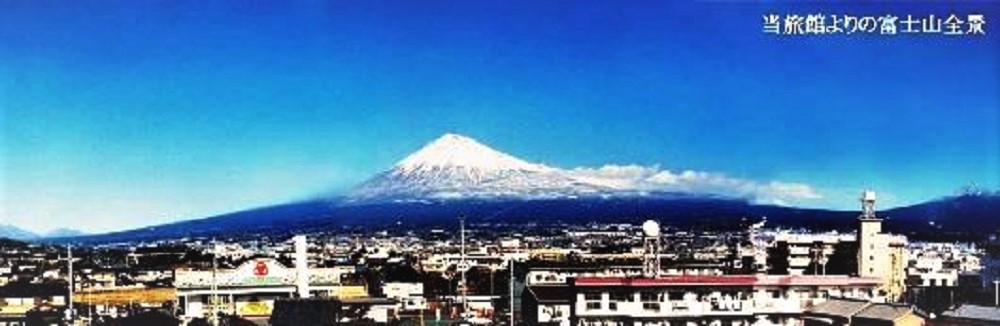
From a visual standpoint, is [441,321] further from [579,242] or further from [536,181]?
[579,242]

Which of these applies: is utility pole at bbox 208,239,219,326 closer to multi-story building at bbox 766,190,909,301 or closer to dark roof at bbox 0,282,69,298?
dark roof at bbox 0,282,69,298

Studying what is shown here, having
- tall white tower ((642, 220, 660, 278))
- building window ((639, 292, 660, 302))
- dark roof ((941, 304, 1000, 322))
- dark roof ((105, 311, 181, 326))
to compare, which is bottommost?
dark roof ((105, 311, 181, 326))

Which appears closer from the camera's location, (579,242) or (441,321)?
(441,321)

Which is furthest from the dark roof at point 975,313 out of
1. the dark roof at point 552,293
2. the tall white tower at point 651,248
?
the dark roof at point 552,293

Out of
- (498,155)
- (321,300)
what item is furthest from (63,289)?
(498,155)

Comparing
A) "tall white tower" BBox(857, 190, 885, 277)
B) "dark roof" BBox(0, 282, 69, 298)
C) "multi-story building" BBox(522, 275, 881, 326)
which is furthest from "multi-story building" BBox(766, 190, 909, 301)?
"dark roof" BBox(0, 282, 69, 298)

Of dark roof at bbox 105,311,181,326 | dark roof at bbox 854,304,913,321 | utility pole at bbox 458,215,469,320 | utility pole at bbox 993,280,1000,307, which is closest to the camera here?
dark roof at bbox 854,304,913,321
